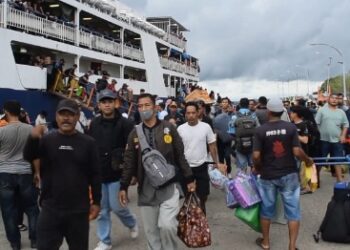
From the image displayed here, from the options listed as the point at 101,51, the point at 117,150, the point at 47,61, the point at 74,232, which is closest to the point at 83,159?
the point at 74,232

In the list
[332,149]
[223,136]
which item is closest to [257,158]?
[223,136]

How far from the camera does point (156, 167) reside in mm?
4512

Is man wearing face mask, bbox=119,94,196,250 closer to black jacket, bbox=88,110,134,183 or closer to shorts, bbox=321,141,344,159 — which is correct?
black jacket, bbox=88,110,134,183

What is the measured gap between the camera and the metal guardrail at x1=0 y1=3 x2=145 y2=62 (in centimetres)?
1502

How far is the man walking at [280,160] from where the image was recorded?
5203mm

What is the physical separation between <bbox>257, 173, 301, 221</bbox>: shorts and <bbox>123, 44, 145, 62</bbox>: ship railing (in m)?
20.4

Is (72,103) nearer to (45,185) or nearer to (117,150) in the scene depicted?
(45,185)

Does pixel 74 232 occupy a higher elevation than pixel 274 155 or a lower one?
lower

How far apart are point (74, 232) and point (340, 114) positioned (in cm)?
683

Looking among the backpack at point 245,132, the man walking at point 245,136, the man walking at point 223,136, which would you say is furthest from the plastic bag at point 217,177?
the man walking at point 223,136

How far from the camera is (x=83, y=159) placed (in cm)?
386

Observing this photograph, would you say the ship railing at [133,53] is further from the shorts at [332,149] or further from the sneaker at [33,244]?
the sneaker at [33,244]

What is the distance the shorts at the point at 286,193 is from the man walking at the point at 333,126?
430cm

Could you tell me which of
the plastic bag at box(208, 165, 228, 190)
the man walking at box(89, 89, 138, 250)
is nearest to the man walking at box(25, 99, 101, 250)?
the man walking at box(89, 89, 138, 250)
